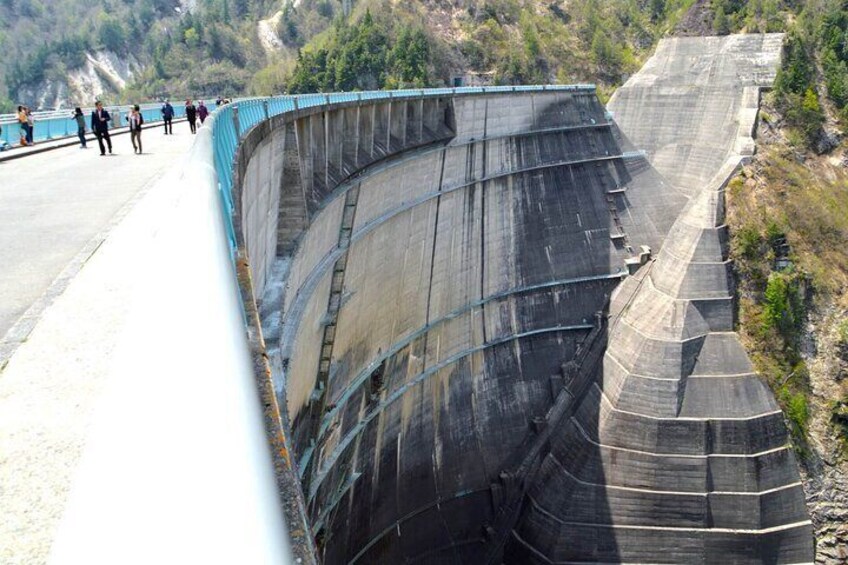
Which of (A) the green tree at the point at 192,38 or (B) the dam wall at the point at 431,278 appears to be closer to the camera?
(B) the dam wall at the point at 431,278

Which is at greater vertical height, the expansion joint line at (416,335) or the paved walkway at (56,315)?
the paved walkway at (56,315)

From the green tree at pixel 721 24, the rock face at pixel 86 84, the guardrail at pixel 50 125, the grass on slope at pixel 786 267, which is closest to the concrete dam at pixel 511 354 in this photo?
the grass on slope at pixel 786 267

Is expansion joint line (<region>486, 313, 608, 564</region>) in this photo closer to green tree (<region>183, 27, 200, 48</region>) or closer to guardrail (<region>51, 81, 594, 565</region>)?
guardrail (<region>51, 81, 594, 565</region>)

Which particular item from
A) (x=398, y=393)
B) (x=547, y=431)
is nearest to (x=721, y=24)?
(x=547, y=431)

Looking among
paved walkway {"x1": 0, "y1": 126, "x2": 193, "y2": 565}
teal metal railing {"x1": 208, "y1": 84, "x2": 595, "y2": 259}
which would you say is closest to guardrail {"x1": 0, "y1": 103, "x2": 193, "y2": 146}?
teal metal railing {"x1": 208, "y1": 84, "x2": 595, "y2": 259}

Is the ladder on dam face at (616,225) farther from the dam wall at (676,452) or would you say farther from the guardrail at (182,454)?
the guardrail at (182,454)

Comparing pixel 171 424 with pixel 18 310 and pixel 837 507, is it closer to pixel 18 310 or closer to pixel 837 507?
pixel 18 310
